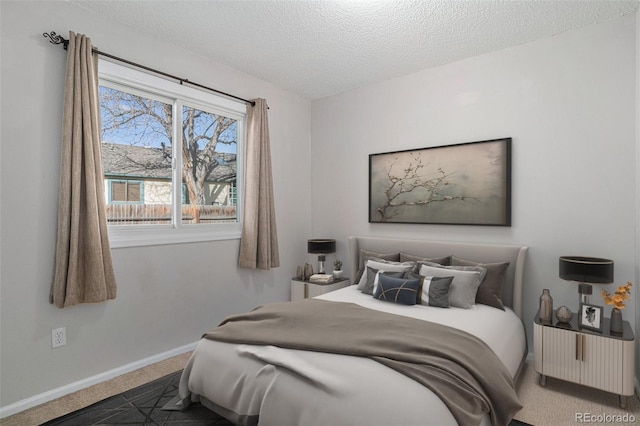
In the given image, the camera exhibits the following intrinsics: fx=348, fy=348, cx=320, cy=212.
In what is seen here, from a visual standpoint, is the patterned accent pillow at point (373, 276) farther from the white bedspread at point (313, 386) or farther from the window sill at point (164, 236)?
the window sill at point (164, 236)

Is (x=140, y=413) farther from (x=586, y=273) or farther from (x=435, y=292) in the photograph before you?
(x=586, y=273)

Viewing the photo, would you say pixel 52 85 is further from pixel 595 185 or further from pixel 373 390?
pixel 595 185

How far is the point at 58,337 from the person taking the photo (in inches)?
96.7

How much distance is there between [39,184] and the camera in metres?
2.38

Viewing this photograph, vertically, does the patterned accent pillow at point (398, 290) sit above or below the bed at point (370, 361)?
above

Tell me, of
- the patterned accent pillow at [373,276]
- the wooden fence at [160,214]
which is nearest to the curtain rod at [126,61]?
the wooden fence at [160,214]

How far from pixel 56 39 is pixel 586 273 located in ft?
13.2

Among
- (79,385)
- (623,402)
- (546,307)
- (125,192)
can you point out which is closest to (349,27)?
(125,192)

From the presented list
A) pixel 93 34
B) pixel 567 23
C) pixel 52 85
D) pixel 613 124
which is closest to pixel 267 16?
pixel 93 34

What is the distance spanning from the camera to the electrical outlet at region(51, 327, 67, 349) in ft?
7.99

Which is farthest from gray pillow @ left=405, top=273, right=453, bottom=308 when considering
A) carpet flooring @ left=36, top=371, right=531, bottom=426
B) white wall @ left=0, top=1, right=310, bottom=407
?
white wall @ left=0, top=1, right=310, bottom=407

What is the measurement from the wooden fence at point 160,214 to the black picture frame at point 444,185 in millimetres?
1646

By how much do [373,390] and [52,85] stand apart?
2840 millimetres

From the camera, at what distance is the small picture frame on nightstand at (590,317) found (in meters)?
2.40
